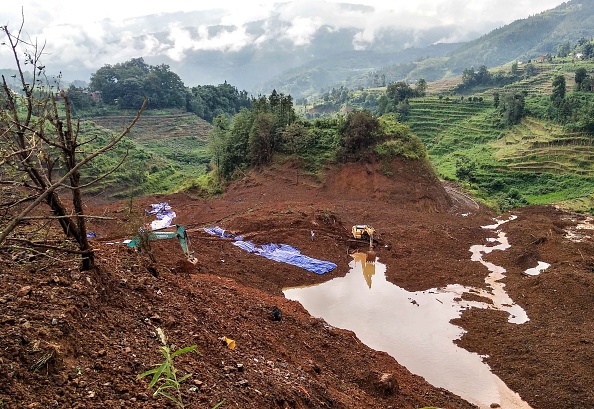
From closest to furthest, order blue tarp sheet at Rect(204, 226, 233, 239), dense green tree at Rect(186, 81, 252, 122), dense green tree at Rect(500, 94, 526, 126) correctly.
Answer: blue tarp sheet at Rect(204, 226, 233, 239) → dense green tree at Rect(500, 94, 526, 126) → dense green tree at Rect(186, 81, 252, 122)

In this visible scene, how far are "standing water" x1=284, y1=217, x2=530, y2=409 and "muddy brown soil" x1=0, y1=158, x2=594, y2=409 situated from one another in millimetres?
385

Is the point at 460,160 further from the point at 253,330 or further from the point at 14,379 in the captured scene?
the point at 14,379

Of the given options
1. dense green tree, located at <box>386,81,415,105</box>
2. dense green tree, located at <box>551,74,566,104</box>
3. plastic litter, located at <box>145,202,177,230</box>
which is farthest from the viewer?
dense green tree, located at <box>386,81,415,105</box>

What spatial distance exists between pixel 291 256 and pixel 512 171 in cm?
2456

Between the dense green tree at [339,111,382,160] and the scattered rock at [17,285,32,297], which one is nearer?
the scattered rock at [17,285,32,297]

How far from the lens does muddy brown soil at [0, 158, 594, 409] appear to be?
4119 mm

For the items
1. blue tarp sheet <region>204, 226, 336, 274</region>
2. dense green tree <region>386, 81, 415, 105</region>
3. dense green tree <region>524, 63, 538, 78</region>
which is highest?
dense green tree <region>524, 63, 538, 78</region>

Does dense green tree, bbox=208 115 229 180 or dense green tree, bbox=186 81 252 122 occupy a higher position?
dense green tree, bbox=186 81 252 122

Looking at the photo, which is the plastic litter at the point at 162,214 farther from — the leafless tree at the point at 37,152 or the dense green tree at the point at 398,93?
the dense green tree at the point at 398,93

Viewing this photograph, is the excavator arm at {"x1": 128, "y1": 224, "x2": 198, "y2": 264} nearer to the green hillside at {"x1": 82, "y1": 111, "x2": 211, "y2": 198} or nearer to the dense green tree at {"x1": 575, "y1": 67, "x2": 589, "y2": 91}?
the green hillside at {"x1": 82, "y1": 111, "x2": 211, "y2": 198}

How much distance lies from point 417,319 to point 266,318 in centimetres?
587

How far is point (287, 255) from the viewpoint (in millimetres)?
15680

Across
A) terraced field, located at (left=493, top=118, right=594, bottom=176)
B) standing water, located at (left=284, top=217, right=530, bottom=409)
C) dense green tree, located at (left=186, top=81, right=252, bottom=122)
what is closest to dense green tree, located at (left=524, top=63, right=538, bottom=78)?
terraced field, located at (left=493, top=118, right=594, bottom=176)

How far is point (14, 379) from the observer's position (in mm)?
3451
